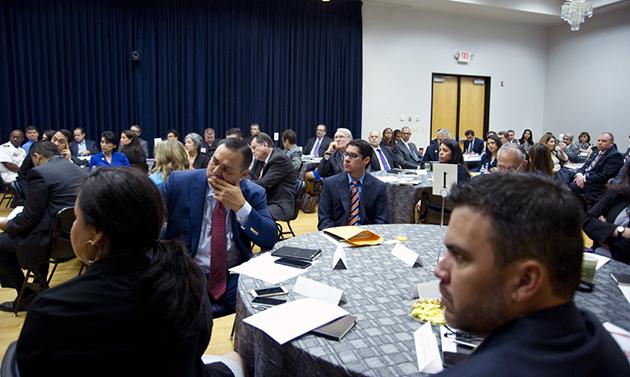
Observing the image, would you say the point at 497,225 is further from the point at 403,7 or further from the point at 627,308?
the point at 403,7

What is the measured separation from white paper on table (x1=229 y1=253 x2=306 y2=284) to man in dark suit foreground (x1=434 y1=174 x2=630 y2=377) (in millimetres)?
1092

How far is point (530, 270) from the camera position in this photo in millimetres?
769

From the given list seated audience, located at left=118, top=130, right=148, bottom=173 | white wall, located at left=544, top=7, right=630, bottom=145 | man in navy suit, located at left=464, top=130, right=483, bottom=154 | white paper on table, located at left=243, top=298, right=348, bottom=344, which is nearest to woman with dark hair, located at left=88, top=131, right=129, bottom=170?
seated audience, located at left=118, top=130, right=148, bottom=173

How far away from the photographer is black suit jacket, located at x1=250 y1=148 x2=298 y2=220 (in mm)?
4621

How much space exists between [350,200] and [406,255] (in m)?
1.25

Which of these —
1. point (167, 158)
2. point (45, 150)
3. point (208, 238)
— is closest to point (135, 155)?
point (167, 158)

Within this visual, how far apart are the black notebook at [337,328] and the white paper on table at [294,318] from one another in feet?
0.05

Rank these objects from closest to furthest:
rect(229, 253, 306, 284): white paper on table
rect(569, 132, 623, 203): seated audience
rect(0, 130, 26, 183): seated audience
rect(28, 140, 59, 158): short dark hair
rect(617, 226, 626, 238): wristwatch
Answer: rect(229, 253, 306, 284): white paper on table
rect(617, 226, 626, 238): wristwatch
rect(28, 140, 59, 158): short dark hair
rect(569, 132, 623, 203): seated audience
rect(0, 130, 26, 183): seated audience

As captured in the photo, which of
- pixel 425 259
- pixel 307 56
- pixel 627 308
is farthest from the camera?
pixel 307 56

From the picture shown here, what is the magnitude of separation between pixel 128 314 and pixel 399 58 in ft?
37.1

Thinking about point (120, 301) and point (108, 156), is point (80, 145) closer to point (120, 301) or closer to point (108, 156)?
point (108, 156)

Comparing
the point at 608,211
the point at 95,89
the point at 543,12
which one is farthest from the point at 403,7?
the point at 608,211

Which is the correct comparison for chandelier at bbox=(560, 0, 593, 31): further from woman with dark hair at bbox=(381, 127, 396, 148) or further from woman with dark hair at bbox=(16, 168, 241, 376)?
woman with dark hair at bbox=(16, 168, 241, 376)

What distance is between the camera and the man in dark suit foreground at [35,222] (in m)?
3.20
